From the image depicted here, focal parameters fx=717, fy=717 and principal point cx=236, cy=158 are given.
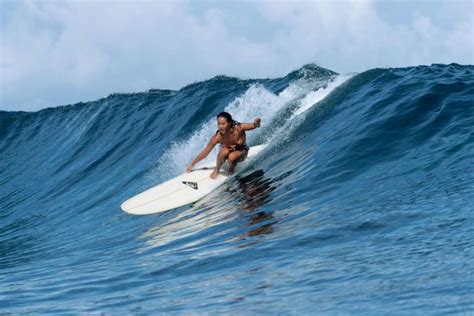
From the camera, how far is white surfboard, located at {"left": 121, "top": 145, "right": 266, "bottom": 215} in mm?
10680

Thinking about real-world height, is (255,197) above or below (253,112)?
below

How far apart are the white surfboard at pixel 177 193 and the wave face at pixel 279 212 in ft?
0.74

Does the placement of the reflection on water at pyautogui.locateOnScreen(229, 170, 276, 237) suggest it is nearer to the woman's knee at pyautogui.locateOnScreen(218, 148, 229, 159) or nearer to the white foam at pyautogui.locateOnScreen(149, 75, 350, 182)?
the woman's knee at pyautogui.locateOnScreen(218, 148, 229, 159)

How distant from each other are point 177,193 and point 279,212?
2765 mm

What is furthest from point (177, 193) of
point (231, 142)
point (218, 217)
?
point (218, 217)

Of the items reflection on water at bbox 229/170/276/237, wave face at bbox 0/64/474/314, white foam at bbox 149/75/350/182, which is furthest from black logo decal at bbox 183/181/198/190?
white foam at bbox 149/75/350/182

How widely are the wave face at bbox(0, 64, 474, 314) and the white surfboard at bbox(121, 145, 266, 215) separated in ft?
0.74

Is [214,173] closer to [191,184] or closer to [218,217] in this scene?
[191,184]

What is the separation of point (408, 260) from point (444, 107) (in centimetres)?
622

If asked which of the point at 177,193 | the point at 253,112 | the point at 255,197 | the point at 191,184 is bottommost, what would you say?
the point at 255,197

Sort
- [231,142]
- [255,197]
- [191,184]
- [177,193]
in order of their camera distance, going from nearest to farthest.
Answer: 1. [255,197]
2. [177,193]
3. [191,184]
4. [231,142]

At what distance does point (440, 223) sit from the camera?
6527mm

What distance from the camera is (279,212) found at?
28.0 ft

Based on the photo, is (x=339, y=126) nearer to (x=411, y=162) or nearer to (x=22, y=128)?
(x=411, y=162)
